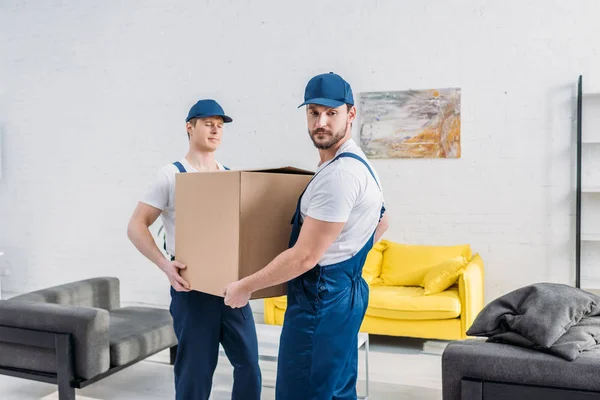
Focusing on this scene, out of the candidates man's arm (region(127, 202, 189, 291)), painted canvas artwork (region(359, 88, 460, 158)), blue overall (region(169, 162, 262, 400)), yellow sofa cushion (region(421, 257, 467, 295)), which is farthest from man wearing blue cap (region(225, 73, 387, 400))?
painted canvas artwork (region(359, 88, 460, 158))

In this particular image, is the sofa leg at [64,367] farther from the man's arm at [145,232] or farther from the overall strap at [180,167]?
the overall strap at [180,167]

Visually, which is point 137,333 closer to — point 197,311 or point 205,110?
point 197,311

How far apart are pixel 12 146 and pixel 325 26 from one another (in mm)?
3600

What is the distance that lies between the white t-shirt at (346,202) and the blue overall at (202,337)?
676 mm

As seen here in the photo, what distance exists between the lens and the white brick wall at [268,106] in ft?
15.1

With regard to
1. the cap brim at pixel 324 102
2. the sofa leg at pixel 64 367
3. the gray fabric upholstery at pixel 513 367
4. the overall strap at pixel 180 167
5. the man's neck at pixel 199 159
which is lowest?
the sofa leg at pixel 64 367

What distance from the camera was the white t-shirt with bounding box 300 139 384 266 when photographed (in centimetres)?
173

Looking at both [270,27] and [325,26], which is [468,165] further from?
[270,27]

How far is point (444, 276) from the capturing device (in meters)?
4.27

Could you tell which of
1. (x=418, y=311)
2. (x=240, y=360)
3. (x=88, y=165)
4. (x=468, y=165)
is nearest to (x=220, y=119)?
(x=240, y=360)

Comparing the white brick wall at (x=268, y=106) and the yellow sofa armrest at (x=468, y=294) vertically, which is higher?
the white brick wall at (x=268, y=106)

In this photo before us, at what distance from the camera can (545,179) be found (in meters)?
4.61

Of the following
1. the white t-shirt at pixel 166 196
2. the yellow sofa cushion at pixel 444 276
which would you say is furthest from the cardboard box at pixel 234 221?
the yellow sofa cushion at pixel 444 276

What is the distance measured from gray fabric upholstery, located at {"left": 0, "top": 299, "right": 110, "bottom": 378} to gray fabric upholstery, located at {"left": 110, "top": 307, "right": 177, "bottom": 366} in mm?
124
